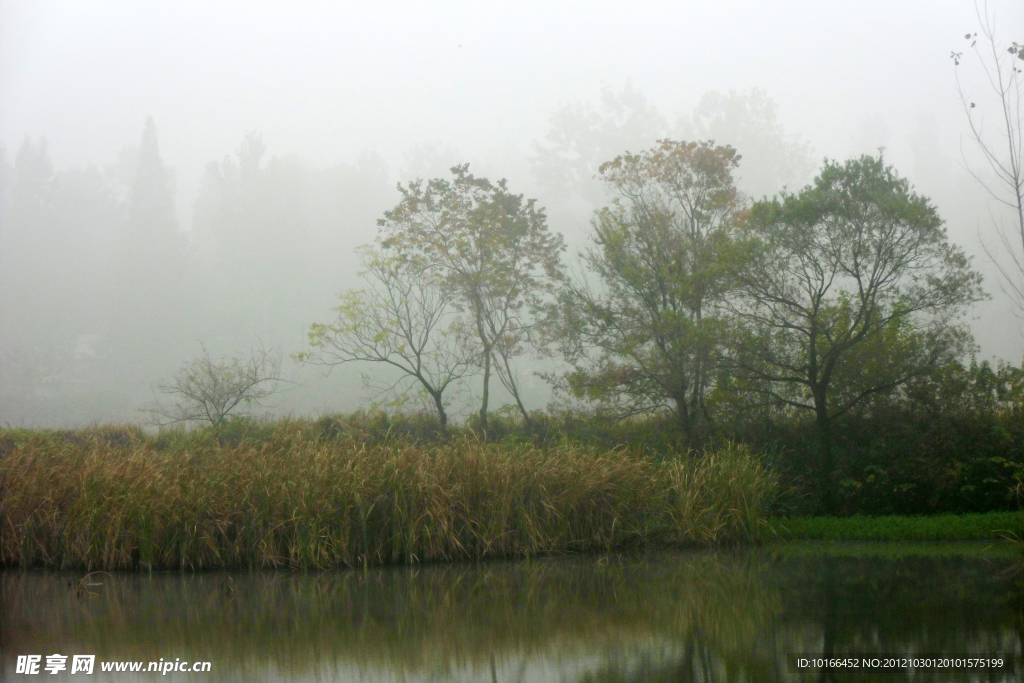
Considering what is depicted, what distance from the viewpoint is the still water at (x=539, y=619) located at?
478cm

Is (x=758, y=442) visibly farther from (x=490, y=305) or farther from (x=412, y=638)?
(x=412, y=638)

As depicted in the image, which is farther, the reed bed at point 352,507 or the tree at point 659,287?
the tree at point 659,287

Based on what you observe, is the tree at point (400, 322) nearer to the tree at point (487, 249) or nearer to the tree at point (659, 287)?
the tree at point (487, 249)

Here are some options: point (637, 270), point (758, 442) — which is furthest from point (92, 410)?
point (758, 442)

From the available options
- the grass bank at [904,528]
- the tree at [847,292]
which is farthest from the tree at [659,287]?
the grass bank at [904,528]

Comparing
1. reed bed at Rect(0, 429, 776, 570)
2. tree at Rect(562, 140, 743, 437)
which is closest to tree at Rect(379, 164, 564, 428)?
tree at Rect(562, 140, 743, 437)

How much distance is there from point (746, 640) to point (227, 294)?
4565 cm

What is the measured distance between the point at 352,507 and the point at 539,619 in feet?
12.2

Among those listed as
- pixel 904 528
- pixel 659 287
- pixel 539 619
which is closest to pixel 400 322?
pixel 659 287

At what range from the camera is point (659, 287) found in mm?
14688

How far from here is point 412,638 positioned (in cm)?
555

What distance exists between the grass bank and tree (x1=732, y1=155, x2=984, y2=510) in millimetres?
1324

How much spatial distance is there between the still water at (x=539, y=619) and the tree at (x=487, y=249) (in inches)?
399

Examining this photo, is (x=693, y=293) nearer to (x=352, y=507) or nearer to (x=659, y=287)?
(x=659, y=287)
